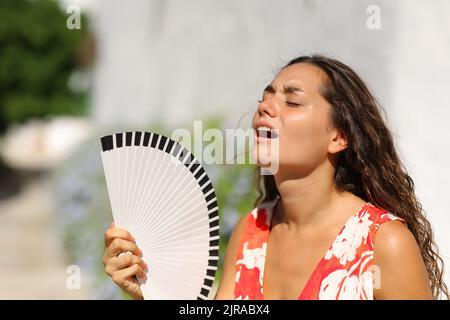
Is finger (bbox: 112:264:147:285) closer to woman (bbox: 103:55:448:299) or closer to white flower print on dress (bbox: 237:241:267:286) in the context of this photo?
woman (bbox: 103:55:448:299)

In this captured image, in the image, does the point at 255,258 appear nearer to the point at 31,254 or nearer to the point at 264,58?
the point at 264,58

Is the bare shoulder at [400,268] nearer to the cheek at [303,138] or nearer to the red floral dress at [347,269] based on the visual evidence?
the red floral dress at [347,269]

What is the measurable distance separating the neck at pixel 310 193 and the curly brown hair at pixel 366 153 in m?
0.05

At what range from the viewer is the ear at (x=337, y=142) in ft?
7.59

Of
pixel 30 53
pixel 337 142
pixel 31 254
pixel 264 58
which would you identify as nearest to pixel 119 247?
pixel 337 142

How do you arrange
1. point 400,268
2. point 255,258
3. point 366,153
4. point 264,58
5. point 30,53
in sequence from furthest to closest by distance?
1. point 30,53
2. point 264,58
3. point 255,258
4. point 366,153
5. point 400,268

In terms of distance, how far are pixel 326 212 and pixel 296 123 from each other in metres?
0.31

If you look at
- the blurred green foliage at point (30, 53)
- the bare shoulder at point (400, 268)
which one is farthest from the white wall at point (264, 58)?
the blurred green foliage at point (30, 53)

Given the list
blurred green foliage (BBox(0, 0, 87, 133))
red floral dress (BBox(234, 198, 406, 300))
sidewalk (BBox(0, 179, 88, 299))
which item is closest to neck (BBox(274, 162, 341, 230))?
red floral dress (BBox(234, 198, 406, 300))

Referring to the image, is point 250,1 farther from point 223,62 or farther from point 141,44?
point 141,44

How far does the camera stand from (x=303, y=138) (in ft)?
7.32

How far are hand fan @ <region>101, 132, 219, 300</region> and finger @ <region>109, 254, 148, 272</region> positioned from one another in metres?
0.04

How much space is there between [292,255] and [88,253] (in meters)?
3.78
